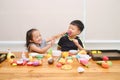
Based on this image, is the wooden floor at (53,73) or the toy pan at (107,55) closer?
the wooden floor at (53,73)

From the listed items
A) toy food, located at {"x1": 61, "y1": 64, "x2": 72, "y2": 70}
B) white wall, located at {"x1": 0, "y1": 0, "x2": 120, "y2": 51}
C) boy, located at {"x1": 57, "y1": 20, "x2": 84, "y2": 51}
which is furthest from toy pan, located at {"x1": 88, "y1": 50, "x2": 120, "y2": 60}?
white wall, located at {"x1": 0, "y1": 0, "x2": 120, "y2": 51}

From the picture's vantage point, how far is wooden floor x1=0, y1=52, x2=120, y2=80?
1.16m

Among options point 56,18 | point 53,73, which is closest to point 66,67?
point 53,73

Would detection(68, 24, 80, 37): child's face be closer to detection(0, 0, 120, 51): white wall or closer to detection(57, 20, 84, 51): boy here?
detection(57, 20, 84, 51): boy

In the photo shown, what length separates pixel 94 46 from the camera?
9.24 feet

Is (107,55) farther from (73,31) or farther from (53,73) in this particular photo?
(73,31)

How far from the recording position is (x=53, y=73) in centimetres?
121

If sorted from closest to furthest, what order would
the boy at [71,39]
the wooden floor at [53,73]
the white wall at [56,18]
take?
1. the wooden floor at [53,73]
2. the boy at [71,39]
3. the white wall at [56,18]

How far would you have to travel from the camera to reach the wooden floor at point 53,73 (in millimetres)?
1156

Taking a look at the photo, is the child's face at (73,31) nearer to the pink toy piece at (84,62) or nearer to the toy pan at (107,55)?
the toy pan at (107,55)

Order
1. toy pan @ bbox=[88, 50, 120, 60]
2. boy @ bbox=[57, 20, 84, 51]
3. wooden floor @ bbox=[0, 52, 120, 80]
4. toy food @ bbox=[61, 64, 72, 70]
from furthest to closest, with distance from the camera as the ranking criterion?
boy @ bbox=[57, 20, 84, 51] → toy pan @ bbox=[88, 50, 120, 60] → toy food @ bbox=[61, 64, 72, 70] → wooden floor @ bbox=[0, 52, 120, 80]

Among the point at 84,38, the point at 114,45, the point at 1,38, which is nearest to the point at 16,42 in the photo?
the point at 1,38

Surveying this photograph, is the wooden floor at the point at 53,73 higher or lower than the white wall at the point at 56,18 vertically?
lower

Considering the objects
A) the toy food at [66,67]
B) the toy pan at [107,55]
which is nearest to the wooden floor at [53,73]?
the toy food at [66,67]
